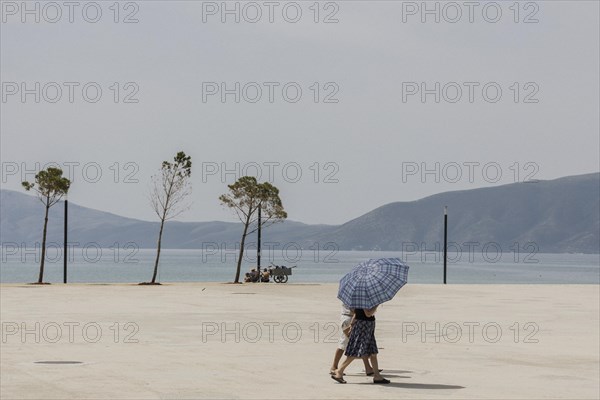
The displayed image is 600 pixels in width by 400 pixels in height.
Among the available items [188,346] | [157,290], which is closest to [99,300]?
[157,290]

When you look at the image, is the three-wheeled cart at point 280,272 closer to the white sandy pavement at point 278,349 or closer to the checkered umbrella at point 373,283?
the white sandy pavement at point 278,349

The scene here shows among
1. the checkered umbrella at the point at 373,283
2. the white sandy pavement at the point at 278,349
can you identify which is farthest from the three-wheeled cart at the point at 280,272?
the checkered umbrella at the point at 373,283

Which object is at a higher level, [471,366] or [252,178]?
[252,178]

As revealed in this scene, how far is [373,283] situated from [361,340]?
3.25 feet

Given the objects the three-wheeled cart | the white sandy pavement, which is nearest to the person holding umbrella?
the white sandy pavement

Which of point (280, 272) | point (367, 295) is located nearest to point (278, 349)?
point (367, 295)

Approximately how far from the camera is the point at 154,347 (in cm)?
2259

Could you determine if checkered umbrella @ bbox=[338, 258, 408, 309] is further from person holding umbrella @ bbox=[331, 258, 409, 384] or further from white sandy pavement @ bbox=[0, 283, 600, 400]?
white sandy pavement @ bbox=[0, 283, 600, 400]

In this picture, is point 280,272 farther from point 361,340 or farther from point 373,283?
point 373,283

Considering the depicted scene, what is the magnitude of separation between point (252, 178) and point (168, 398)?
54.4m

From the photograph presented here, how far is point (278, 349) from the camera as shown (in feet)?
73.4

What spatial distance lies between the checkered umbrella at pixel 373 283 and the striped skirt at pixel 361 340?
0.45m

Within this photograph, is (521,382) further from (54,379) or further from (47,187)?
(47,187)

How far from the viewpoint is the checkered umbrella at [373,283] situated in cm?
1625
